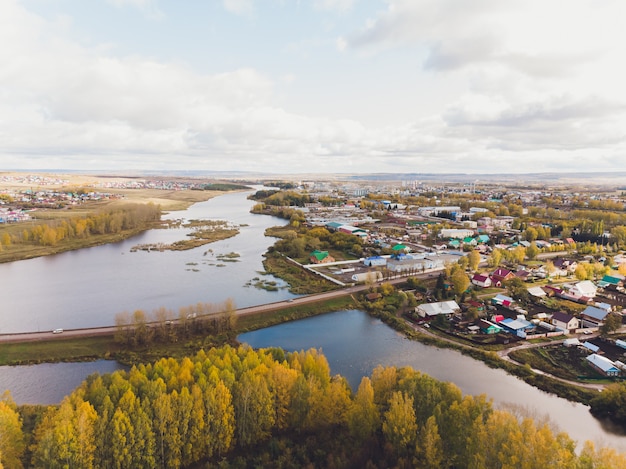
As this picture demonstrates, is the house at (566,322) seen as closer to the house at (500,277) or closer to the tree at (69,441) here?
the house at (500,277)

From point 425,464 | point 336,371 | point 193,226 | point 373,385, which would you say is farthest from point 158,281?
point 193,226

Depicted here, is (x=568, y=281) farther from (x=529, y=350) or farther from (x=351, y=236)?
(x=351, y=236)

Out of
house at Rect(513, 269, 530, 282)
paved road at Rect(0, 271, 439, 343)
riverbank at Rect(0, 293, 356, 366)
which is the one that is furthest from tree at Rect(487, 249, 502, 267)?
riverbank at Rect(0, 293, 356, 366)

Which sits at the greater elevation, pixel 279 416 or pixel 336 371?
pixel 279 416

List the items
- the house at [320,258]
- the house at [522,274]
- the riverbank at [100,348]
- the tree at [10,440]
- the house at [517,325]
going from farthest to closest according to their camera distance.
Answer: the house at [320,258] < the house at [522,274] < the house at [517,325] < the riverbank at [100,348] < the tree at [10,440]

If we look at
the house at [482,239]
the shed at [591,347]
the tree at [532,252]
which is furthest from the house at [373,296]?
the house at [482,239]

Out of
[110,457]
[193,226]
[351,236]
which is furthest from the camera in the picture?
[193,226]
